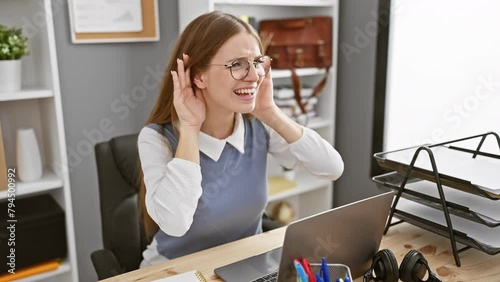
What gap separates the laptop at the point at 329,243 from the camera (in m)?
0.87

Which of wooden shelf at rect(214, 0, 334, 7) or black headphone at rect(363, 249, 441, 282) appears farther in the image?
wooden shelf at rect(214, 0, 334, 7)

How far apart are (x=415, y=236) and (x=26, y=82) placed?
165 centimetres

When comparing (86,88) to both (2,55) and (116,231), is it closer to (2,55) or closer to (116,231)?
(2,55)

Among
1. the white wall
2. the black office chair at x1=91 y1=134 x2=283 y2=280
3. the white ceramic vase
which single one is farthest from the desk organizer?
the white ceramic vase

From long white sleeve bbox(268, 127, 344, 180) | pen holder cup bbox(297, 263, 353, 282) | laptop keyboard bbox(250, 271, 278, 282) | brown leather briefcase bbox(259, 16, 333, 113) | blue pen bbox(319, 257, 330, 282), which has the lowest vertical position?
laptop keyboard bbox(250, 271, 278, 282)

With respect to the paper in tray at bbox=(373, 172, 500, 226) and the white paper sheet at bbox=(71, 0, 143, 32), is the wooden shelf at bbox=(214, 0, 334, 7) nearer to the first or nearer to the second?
the white paper sheet at bbox=(71, 0, 143, 32)

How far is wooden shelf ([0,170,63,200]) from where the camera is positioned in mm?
1787

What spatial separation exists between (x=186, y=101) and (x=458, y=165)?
73 cm

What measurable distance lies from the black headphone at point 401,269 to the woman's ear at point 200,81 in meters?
0.62

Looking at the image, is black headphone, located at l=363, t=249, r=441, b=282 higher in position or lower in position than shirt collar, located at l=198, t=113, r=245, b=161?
lower

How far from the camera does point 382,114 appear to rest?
7.82 feet

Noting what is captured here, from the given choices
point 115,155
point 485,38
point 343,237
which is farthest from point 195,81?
point 485,38

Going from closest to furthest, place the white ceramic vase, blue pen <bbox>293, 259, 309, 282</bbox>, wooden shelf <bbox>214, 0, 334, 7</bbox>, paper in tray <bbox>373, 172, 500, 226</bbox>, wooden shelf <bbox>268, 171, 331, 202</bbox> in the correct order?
1. blue pen <bbox>293, 259, 309, 282</bbox>
2. paper in tray <bbox>373, 172, 500, 226</bbox>
3. the white ceramic vase
4. wooden shelf <bbox>214, 0, 334, 7</bbox>
5. wooden shelf <bbox>268, 171, 331, 202</bbox>

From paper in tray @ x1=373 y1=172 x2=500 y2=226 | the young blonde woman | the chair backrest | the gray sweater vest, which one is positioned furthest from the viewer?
the chair backrest
